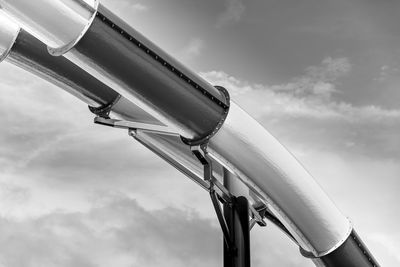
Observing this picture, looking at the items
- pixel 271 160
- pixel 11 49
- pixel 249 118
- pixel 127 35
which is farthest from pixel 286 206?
pixel 11 49

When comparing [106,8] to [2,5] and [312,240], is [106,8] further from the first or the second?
[312,240]

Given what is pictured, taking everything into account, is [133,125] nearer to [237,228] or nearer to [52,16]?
[237,228]

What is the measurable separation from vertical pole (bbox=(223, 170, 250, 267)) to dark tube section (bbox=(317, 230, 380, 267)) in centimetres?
130

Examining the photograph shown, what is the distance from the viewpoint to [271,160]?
746 centimetres

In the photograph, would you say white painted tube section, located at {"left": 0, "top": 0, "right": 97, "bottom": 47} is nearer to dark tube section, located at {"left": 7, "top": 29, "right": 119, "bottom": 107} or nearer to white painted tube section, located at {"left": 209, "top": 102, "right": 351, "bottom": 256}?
dark tube section, located at {"left": 7, "top": 29, "right": 119, "bottom": 107}

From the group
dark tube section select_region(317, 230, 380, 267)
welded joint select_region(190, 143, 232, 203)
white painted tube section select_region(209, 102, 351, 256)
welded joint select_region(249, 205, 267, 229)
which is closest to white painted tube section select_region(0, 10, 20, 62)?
welded joint select_region(190, 143, 232, 203)

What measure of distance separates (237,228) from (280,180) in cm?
90

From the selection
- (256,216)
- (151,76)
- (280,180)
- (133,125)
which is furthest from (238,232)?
(151,76)

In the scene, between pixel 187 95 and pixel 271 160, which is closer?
pixel 187 95

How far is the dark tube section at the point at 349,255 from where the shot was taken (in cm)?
830

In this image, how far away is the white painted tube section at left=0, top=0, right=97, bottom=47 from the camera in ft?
18.8

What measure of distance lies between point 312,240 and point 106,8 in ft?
13.7

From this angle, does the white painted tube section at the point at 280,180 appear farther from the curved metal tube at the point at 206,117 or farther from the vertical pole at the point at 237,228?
the vertical pole at the point at 237,228

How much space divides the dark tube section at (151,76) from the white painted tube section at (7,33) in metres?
1.76
